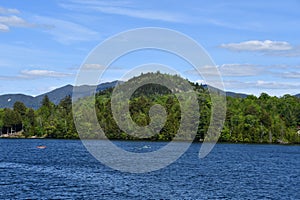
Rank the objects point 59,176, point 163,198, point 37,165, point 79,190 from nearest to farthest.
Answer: point 163,198
point 79,190
point 59,176
point 37,165

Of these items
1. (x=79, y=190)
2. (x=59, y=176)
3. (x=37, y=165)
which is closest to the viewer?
(x=79, y=190)

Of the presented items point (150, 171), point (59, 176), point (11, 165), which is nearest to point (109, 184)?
point (59, 176)

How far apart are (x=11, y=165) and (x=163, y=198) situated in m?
41.6

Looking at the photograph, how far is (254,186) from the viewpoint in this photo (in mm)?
64375

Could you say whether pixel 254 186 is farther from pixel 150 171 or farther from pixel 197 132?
pixel 197 132

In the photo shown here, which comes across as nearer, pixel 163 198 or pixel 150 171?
pixel 163 198

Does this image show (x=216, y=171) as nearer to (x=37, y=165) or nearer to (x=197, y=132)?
(x=37, y=165)

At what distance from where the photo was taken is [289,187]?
63938 millimetres

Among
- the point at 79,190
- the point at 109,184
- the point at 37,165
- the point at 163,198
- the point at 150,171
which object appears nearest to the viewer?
the point at 163,198

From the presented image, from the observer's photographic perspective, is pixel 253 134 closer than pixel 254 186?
No

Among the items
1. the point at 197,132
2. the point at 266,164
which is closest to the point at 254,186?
the point at 266,164

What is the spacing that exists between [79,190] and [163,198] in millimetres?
10718

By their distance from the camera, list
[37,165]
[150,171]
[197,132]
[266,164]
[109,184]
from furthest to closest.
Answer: [197,132] < [266,164] < [37,165] < [150,171] < [109,184]

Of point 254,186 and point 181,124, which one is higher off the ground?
point 181,124
